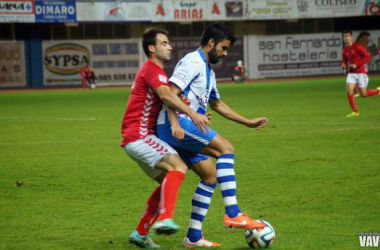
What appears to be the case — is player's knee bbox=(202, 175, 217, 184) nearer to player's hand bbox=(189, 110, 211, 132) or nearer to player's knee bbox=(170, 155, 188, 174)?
player's knee bbox=(170, 155, 188, 174)

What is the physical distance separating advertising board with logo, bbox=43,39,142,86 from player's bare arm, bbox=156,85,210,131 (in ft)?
142

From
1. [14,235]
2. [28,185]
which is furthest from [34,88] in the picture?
[14,235]

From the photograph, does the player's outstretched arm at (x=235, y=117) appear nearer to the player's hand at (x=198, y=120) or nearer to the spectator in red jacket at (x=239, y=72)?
the player's hand at (x=198, y=120)

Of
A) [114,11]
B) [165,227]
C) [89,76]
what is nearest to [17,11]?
[89,76]

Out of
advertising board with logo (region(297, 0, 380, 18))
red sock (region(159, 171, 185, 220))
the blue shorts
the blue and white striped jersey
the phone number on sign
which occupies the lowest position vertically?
the phone number on sign

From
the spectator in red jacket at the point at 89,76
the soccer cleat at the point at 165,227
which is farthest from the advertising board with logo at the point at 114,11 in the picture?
the soccer cleat at the point at 165,227

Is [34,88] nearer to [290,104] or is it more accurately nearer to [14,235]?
[290,104]

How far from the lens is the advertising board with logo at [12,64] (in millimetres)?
47406

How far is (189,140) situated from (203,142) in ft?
0.40

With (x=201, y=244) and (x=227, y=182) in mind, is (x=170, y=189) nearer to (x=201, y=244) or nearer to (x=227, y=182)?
(x=227, y=182)

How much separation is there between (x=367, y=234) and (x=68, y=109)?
2165cm

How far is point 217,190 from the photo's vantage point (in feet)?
34.2

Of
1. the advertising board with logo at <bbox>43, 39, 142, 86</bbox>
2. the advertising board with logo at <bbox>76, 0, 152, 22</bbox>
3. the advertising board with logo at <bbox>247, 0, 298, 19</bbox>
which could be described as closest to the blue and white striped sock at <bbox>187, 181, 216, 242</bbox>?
the advertising board with logo at <bbox>76, 0, 152, 22</bbox>

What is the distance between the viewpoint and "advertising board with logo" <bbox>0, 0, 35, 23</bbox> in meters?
45.2
